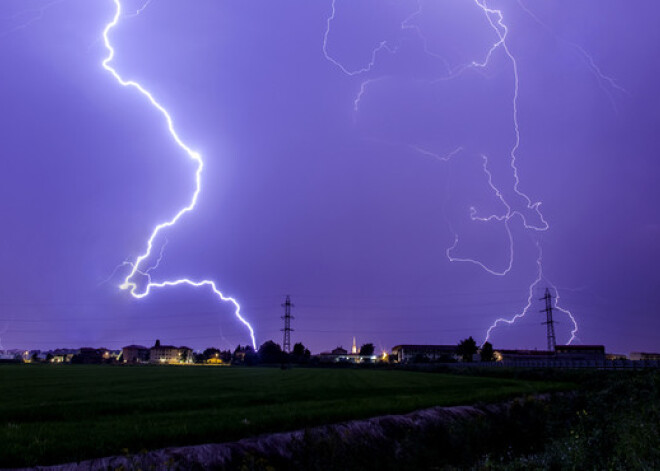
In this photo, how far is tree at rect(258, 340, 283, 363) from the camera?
368 feet

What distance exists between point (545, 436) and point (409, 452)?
7.49 metres

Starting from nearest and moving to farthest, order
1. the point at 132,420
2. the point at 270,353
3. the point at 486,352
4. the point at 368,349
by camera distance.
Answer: the point at 132,420
the point at 270,353
the point at 486,352
the point at 368,349

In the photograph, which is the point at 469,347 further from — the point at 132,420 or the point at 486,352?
the point at 132,420

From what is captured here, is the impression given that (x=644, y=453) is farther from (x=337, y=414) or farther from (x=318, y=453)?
(x=337, y=414)

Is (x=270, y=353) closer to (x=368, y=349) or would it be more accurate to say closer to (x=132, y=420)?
(x=368, y=349)

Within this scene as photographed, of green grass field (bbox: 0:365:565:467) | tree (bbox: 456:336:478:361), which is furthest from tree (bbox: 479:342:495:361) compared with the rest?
green grass field (bbox: 0:365:565:467)

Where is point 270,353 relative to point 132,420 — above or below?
below

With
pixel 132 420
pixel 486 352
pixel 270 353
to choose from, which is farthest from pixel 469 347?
pixel 132 420

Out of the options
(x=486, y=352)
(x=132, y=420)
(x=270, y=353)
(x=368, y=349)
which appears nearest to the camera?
(x=132, y=420)

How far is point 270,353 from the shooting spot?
4592 inches

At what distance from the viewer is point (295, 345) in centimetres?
14488

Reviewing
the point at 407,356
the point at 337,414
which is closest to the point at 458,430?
the point at 337,414

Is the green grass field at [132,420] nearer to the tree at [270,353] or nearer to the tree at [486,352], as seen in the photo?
the tree at [270,353]

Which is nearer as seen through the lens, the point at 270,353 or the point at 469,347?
the point at 270,353
